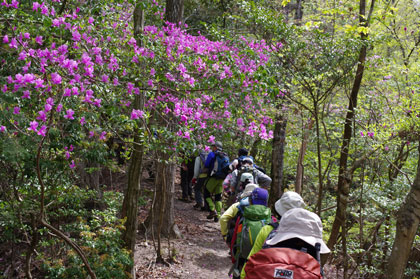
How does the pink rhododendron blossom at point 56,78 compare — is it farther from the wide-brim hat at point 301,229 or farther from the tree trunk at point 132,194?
the wide-brim hat at point 301,229

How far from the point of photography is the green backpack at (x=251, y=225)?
3793mm

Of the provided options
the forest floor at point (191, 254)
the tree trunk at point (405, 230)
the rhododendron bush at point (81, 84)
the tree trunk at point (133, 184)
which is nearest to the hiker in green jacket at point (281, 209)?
the tree trunk at point (405, 230)

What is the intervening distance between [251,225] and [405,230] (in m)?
1.44

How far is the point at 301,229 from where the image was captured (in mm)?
2617

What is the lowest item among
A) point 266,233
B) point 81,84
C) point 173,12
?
point 266,233

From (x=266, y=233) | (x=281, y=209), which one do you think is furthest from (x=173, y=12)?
(x=266, y=233)

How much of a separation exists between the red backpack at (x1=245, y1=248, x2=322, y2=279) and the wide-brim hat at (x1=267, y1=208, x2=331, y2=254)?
0.43 ft

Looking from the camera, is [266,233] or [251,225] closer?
[266,233]

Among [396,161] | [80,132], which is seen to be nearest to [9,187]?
[80,132]

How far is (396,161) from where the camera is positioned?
720cm

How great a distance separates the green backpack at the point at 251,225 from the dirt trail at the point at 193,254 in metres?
2.54

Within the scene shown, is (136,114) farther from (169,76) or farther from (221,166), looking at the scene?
(221,166)

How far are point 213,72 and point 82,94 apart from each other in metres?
1.81

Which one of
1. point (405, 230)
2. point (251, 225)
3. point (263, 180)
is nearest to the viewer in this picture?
point (405, 230)
